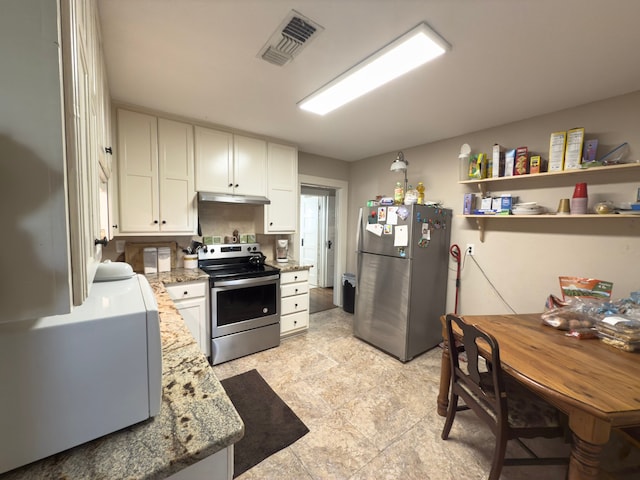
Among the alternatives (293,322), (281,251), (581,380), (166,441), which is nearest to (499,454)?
(581,380)

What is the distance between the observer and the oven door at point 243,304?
2.45 metres

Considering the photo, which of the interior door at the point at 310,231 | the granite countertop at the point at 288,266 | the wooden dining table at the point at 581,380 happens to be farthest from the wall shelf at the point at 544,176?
the interior door at the point at 310,231

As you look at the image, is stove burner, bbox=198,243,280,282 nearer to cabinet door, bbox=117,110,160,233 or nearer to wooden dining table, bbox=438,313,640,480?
cabinet door, bbox=117,110,160,233

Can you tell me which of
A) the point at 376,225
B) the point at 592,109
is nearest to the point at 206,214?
the point at 376,225

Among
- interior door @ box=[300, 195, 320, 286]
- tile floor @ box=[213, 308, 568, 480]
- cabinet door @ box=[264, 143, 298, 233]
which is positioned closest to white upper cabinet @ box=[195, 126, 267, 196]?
cabinet door @ box=[264, 143, 298, 233]

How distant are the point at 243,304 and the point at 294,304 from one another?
2.13 ft

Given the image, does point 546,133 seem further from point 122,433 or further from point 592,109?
point 122,433

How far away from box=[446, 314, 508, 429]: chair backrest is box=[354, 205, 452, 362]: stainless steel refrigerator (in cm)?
94

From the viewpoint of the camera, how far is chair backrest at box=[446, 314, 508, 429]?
4.19 feet

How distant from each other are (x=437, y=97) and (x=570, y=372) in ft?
6.23

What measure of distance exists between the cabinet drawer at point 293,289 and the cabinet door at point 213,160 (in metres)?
1.21

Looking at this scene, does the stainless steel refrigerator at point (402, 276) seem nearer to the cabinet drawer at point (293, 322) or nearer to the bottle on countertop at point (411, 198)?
the bottle on countertop at point (411, 198)

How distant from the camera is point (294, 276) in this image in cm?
303

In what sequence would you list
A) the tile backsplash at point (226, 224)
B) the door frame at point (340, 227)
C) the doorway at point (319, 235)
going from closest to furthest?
the tile backsplash at point (226, 224) < the door frame at point (340, 227) < the doorway at point (319, 235)
